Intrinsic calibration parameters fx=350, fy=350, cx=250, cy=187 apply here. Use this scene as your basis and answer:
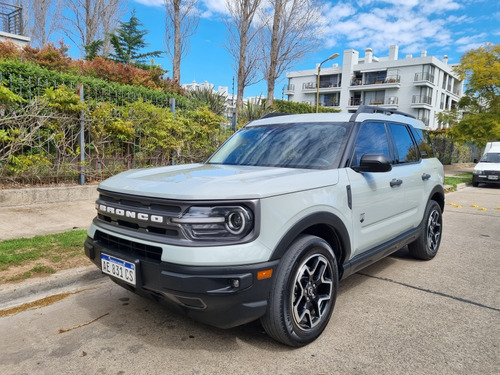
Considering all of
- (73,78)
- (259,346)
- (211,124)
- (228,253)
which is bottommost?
(259,346)

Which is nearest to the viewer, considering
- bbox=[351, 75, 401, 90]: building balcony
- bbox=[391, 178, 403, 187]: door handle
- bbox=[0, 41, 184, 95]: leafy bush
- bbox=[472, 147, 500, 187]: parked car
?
bbox=[391, 178, 403, 187]: door handle

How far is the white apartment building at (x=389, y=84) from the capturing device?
48062 millimetres

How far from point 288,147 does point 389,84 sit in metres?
51.6

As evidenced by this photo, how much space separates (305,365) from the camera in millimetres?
2396

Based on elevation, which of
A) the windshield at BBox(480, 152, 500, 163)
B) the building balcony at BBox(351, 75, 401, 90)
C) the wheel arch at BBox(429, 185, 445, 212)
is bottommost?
the wheel arch at BBox(429, 185, 445, 212)

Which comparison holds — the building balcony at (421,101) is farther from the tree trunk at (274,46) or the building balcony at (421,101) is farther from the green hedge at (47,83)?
the green hedge at (47,83)

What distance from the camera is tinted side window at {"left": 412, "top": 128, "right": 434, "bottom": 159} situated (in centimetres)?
461

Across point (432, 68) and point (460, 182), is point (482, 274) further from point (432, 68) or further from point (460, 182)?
point (432, 68)

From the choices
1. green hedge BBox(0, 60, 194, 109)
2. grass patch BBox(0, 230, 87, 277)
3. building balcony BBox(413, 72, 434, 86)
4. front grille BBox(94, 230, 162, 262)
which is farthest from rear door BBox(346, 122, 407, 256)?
building balcony BBox(413, 72, 434, 86)

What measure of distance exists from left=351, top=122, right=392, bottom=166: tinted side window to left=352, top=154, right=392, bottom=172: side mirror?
0.33 ft

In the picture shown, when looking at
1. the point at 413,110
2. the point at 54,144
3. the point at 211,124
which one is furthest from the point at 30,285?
the point at 413,110

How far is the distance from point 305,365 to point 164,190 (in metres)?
1.53

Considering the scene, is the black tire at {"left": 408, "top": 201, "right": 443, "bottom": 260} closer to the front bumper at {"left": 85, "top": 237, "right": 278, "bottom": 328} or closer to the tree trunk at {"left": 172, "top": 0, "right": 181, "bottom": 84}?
the front bumper at {"left": 85, "top": 237, "right": 278, "bottom": 328}

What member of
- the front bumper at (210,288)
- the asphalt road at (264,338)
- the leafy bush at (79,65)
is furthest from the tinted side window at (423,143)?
the leafy bush at (79,65)
